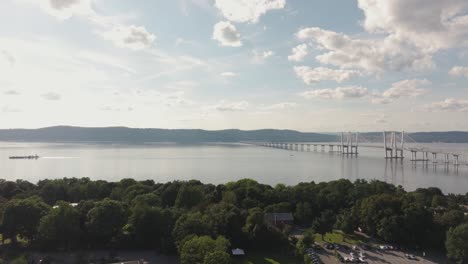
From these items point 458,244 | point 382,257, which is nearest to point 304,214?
point 382,257

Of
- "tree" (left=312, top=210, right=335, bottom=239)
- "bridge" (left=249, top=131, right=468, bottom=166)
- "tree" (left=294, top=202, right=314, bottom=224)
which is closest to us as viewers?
"tree" (left=312, top=210, right=335, bottom=239)

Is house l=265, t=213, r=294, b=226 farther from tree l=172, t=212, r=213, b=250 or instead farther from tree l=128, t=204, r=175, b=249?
tree l=128, t=204, r=175, b=249

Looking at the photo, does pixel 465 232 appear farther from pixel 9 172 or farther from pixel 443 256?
pixel 9 172

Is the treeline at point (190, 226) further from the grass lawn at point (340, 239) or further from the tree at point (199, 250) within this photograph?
the grass lawn at point (340, 239)

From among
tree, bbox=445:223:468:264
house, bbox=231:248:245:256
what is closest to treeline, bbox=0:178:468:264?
tree, bbox=445:223:468:264

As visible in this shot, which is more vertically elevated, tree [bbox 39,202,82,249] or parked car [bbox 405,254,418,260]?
tree [bbox 39,202,82,249]

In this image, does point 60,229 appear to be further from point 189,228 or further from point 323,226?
point 323,226
